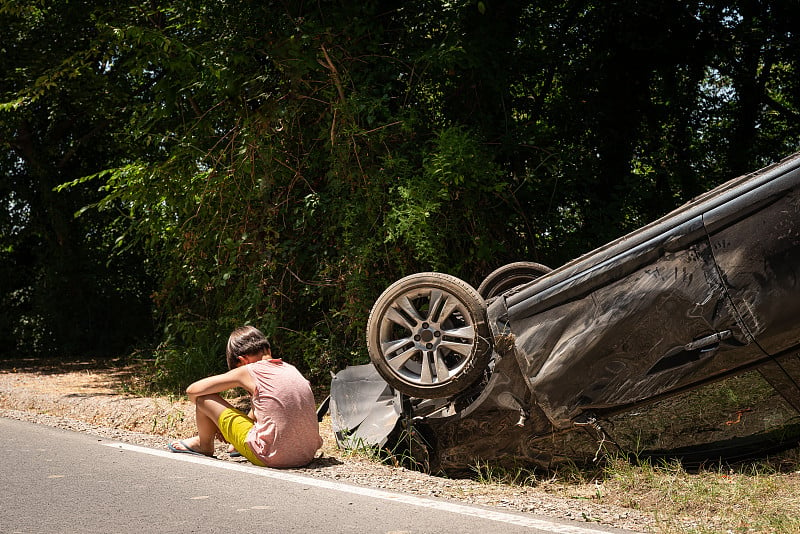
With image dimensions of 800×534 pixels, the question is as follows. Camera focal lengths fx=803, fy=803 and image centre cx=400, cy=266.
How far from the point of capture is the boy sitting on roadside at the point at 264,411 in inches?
220

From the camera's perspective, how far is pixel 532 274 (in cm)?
785

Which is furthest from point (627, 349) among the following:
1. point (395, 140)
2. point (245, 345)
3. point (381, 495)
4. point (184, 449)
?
point (395, 140)

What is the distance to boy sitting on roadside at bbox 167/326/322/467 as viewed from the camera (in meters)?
5.59

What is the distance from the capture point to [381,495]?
4.87 m

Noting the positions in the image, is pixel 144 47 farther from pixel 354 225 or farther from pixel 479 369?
pixel 479 369

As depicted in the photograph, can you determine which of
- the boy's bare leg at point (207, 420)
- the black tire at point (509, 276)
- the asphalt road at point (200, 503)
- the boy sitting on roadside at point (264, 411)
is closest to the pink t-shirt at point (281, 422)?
the boy sitting on roadside at point (264, 411)

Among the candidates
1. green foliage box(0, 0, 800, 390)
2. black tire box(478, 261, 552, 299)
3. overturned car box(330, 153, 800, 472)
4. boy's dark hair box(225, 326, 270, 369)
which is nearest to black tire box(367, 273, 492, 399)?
overturned car box(330, 153, 800, 472)

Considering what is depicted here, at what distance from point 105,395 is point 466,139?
5.66 metres

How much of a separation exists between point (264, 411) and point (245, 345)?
1.81 ft

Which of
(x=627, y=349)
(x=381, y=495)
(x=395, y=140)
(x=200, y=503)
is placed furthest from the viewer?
(x=395, y=140)

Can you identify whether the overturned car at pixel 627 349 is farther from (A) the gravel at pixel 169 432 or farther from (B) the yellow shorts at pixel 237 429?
(B) the yellow shorts at pixel 237 429

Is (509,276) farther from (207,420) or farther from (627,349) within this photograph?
(207,420)

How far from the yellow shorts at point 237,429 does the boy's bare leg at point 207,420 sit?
0.06 metres

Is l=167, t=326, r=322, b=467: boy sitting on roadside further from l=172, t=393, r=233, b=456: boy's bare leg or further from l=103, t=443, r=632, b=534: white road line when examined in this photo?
l=103, t=443, r=632, b=534: white road line
